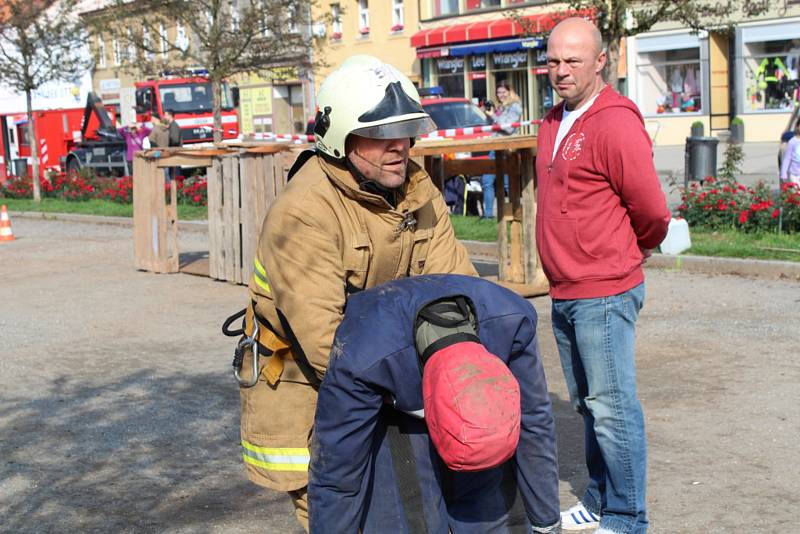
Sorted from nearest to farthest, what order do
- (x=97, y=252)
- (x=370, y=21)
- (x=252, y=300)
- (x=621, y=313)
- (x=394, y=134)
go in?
(x=394, y=134)
(x=252, y=300)
(x=621, y=313)
(x=97, y=252)
(x=370, y=21)

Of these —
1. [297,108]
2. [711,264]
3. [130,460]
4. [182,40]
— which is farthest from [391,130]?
[182,40]

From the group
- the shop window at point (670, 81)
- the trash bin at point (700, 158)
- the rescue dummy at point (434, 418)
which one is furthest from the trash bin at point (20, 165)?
the rescue dummy at point (434, 418)

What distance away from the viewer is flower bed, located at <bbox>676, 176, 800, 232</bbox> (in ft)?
40.5

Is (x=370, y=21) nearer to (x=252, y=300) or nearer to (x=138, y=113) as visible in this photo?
(x=138, y=113)

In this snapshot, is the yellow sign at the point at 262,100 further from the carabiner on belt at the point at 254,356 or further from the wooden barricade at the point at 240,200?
the carabiner on belt at the point at 254,356

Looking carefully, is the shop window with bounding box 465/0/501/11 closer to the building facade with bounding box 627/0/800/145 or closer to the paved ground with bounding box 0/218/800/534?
the building facade with bounding box 627/0/800/145

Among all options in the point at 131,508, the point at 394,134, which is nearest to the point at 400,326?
the point at 394,134

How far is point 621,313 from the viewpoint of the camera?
438 cm

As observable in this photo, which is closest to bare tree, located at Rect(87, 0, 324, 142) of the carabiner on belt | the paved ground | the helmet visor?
the paved ground

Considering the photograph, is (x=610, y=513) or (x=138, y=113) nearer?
(x=610, y=513)

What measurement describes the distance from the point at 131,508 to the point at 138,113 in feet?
92.3

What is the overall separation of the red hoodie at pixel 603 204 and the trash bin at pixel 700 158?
1353cm

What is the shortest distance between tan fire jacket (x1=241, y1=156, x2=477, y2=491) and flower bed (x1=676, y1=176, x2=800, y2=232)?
9800mm

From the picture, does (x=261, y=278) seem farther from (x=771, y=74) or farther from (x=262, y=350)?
(x=771, y=74)
